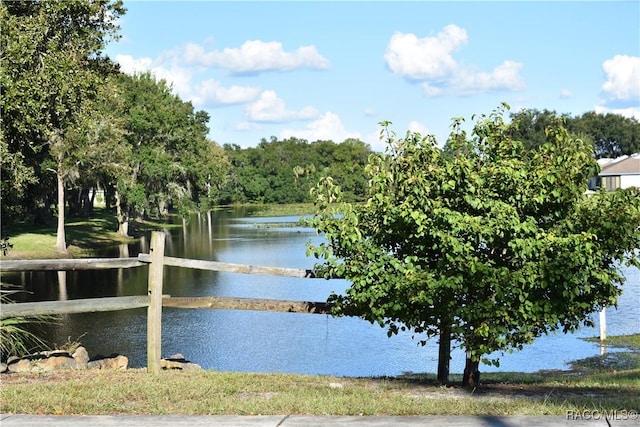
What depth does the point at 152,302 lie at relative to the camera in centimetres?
929

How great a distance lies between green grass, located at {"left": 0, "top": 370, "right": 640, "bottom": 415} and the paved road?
0.80ft

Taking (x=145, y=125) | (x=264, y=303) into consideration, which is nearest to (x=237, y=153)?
(x=145, y=125)

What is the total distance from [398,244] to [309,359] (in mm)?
8918

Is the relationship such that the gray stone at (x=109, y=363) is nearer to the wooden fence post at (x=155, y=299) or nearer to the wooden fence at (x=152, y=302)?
the wooden fence at (x=152, y=302)

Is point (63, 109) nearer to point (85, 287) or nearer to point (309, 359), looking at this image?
point (309, 359)

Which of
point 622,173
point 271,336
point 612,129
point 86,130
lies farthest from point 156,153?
point 612,129

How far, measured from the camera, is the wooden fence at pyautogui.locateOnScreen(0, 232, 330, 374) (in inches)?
352

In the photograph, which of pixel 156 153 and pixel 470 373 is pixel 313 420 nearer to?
pixel 470 373

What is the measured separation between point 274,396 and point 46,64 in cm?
1570

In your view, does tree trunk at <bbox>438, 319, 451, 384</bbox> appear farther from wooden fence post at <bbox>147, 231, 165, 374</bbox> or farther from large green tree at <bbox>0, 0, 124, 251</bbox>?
large green tree at <bbox>0, 0, 124, 251</bbox>

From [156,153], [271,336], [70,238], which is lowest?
[271,336]

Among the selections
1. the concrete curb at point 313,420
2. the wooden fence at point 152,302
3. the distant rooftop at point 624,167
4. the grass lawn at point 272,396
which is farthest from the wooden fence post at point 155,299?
the distant rooftop at point 624,167

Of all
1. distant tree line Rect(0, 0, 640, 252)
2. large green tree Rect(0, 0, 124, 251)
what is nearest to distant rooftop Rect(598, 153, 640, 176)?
distant tree line Rect(0, 0, 640, 252)

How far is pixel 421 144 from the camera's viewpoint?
923 centimetres
